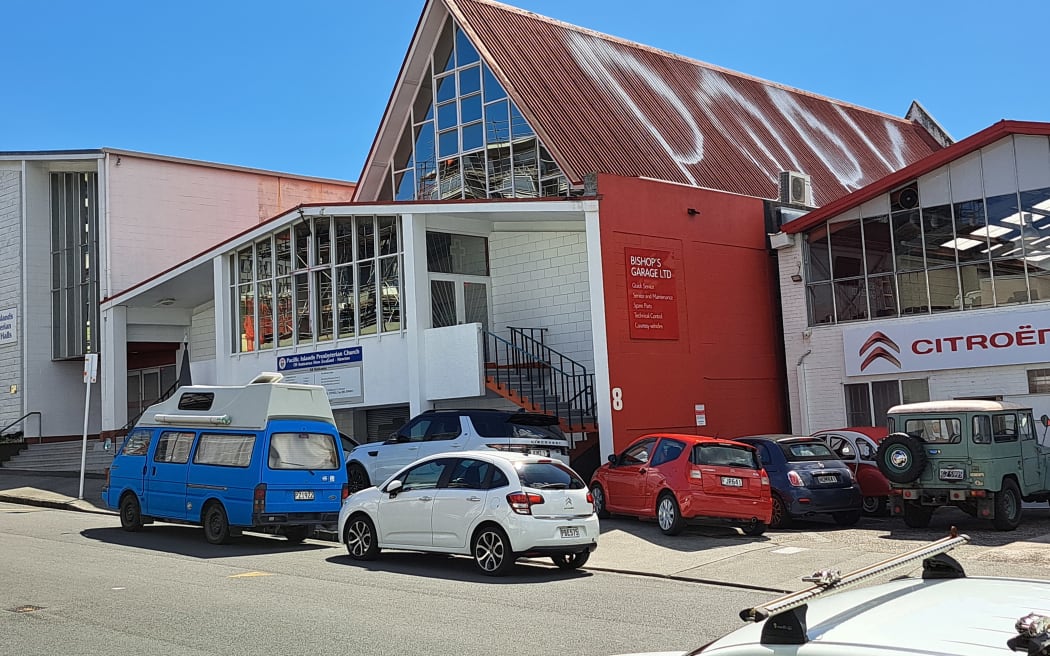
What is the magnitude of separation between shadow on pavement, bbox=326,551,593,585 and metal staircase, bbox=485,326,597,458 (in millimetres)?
7140

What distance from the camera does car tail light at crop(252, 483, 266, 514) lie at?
15.5 metres

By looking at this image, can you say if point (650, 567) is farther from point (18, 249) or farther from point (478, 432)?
point (18, 249)

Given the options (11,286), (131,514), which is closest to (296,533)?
(131,514)

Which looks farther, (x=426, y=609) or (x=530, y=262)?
(x=530, y=262)

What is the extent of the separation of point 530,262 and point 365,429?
256 inches

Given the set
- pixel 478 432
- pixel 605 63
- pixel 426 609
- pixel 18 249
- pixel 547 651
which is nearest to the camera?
pixel 547 651

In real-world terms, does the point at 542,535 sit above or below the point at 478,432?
below

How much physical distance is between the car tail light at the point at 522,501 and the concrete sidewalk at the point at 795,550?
169 cm

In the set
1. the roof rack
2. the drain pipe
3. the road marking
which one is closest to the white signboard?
the drain pipe

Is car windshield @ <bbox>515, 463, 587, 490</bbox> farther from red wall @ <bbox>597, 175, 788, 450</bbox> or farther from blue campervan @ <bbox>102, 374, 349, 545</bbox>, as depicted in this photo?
red wall @ <bbox>597, 175, 788, 450</bbox>

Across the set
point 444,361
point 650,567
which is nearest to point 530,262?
point 444,361

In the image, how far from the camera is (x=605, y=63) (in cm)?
3114

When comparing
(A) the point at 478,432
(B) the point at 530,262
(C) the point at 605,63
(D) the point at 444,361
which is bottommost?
(A) the point at 478,432

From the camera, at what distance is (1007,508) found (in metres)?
15.9
